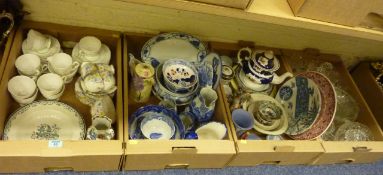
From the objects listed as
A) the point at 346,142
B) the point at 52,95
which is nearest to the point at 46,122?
the point at 52,95

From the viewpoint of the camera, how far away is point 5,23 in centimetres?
105

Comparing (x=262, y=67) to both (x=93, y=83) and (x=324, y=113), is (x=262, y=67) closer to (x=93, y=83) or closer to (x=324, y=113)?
(x=324, y=113)

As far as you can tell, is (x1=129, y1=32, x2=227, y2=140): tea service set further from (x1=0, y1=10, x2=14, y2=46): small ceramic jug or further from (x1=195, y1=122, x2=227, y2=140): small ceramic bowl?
(x1=0, y1=10, x2=14, y2=46): small ceramic jug

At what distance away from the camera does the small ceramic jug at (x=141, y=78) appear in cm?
110

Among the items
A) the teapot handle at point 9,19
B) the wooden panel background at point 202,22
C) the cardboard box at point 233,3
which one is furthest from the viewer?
the teapot handle at point 9,19

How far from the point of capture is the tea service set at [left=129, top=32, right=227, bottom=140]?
1107 mm

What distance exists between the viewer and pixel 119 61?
115cm

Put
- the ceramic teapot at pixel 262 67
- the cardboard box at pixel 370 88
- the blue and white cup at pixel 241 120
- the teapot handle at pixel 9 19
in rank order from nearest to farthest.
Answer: the teapot handle at pixel 9 19 < the blue and white cup at pixel 241 120 < the ceramic teapot at pixel 262 67 < the cardboard box at pixel 370 88

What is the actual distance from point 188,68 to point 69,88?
15.4 inches

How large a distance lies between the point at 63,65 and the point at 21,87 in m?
0.14

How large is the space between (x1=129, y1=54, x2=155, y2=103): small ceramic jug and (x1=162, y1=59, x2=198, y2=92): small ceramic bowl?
0.18 ft

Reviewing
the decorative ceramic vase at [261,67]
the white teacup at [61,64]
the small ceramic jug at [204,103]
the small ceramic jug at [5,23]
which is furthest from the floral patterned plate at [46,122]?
the decorative ceramic vase at [261,67]

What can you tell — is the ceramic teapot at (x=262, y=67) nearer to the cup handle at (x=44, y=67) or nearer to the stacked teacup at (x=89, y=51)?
the stacked teacup at (x=89, y=51)

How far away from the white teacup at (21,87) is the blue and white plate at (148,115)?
1.00 ft
